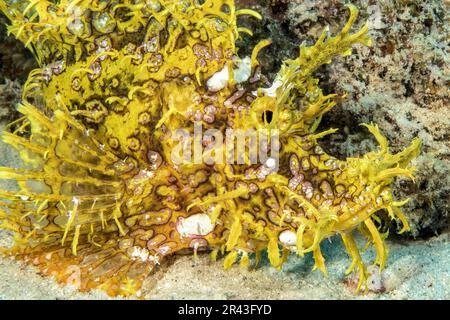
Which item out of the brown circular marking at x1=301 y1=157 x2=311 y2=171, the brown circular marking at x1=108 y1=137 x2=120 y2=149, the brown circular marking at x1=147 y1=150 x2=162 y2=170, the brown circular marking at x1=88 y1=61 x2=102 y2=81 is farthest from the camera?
the brown circular marking at x1=88 y1=61 x2=102 y2=81

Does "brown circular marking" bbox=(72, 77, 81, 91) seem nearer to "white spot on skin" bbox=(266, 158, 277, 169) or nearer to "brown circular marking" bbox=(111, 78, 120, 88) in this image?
"brown circular marking" bbox=(111, 78, 120, 88)

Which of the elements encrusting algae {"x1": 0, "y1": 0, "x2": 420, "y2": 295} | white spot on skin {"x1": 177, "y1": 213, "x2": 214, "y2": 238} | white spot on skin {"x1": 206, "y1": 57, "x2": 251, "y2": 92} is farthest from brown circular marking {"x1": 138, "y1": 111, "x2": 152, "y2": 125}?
white spot on skin {"x1": 177, "y1": 213, "x2": 214, "y2": 238}

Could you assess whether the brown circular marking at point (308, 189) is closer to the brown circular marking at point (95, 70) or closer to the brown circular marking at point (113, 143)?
the brown circular marking at point (113, 143)

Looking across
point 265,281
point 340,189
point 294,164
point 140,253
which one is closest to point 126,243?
point 140,253

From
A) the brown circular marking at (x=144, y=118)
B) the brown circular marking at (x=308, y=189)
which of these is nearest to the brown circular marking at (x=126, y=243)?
the brown circular marking at (x=144, y=118)
